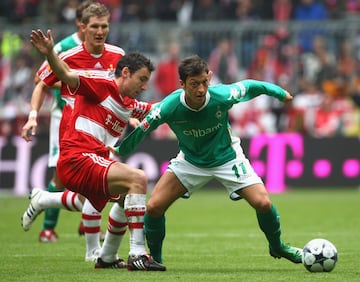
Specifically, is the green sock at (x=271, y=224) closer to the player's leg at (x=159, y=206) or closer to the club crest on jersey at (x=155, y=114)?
the player's leg at (x=159, y=206)

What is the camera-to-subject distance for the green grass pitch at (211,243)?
27.3 ft

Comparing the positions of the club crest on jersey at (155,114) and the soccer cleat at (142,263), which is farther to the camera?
the club crest on jersey at (155,114)

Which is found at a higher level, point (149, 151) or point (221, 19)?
point (221, 19)

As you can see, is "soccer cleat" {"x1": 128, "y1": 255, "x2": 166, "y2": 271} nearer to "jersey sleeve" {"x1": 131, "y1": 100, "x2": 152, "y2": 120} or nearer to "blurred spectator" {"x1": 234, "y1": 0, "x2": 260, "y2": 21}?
"jersey sleeve" {"x1": 131, "y1": 100, "x2": 152, "y2": 120}

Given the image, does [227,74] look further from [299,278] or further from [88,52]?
[299,278]

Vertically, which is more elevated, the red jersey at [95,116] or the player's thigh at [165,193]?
the red jersey at [95,116]

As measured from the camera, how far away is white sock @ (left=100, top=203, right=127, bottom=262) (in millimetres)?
8914

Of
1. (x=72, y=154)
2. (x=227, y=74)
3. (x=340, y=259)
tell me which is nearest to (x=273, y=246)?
(x=340, y=259)

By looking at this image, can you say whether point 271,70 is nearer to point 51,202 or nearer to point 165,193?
point 51,202

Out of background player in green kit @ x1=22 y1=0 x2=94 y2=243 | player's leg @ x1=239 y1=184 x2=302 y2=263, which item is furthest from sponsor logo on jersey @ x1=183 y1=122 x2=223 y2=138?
background player in green kit @ x1=22 y1=0 x2=94 y2=243

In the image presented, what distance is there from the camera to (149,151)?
62.5ft

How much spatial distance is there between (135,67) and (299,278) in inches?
93.2

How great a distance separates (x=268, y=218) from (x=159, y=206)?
98 centimetres

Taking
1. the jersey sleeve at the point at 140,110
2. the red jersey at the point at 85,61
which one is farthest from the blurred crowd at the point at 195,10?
the jersey sleeve at the point at 140,110
